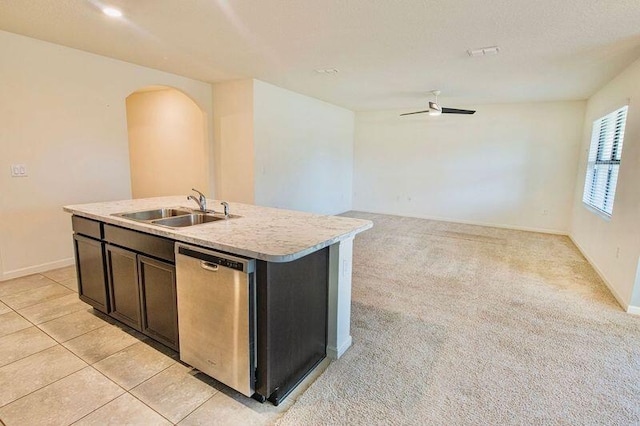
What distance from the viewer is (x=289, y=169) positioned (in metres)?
5.82

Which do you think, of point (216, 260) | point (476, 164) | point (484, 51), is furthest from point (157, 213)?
point (476, 164)

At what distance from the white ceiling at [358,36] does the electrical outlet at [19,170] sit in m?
1.29

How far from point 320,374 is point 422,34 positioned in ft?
9.40

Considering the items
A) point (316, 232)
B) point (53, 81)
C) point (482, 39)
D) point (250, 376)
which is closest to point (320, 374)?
point (250, 376)

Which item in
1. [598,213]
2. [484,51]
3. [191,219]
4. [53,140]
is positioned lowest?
[598,213]

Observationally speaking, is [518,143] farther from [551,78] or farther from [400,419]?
[400,419]

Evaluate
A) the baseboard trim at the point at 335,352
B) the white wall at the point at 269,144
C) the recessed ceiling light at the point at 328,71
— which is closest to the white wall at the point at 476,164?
the white wall at the point at 269,144

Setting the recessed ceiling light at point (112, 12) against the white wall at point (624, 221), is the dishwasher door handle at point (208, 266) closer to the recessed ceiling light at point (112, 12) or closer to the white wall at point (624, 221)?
the recessed ceiling light at point (112, 12)

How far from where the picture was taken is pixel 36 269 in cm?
368

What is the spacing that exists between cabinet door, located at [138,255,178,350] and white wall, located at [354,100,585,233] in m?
5.94

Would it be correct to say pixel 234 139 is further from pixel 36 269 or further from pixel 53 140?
pixel 36 269

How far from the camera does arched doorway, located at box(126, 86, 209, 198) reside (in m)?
5.88

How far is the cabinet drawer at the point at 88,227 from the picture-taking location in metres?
2.50

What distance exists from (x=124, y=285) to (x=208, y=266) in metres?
1.04
